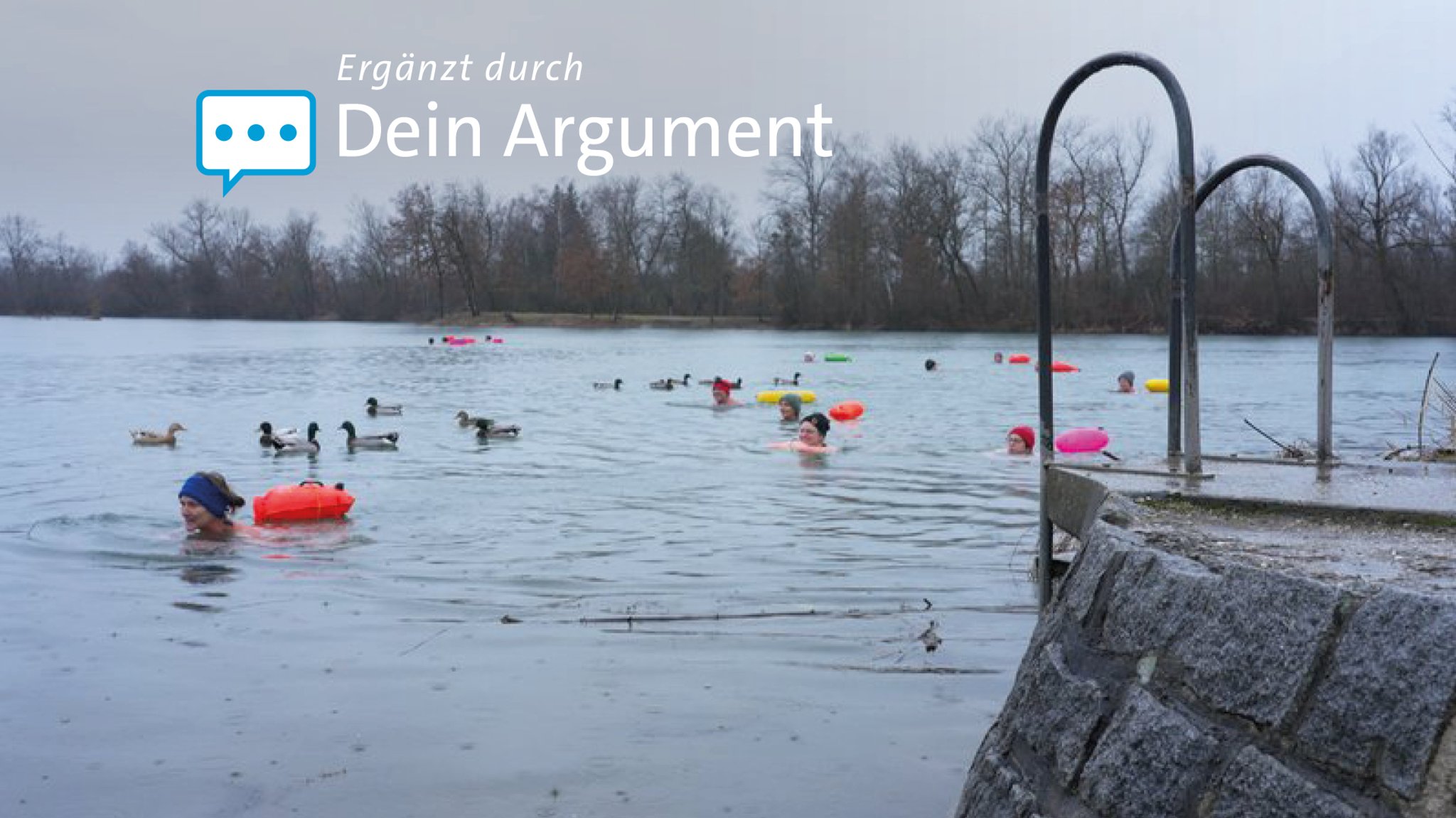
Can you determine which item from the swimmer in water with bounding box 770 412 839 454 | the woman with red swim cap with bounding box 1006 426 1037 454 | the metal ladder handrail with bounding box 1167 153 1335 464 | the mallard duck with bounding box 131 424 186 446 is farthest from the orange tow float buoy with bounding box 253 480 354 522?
the woman with red swim cap with bounding box 1006 426 1037 454

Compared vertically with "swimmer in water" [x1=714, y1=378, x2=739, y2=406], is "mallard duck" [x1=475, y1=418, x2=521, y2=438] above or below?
below

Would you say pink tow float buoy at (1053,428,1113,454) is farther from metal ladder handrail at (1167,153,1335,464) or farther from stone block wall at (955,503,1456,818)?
stone block wall at (955,503,1456,818)

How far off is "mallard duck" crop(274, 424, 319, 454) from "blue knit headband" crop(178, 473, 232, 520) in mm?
6554

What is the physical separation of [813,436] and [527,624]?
9.26 metres

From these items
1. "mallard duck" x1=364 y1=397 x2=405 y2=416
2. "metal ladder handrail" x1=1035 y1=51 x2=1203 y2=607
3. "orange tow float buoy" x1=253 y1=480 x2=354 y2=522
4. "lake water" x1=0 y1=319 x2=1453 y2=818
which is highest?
"metal ladder handrail" x1=1035 y1=51 x2=1203 y2=607

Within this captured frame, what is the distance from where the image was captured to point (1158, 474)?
4605mm

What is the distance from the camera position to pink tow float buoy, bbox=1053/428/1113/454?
1416cm

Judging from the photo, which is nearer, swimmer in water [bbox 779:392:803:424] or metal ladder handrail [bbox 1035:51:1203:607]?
metal ladder handrail [bbox 1035:51:1203:607]

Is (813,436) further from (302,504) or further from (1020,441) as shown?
(302,504)

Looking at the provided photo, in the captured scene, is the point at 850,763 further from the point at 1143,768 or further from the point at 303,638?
the point at 303,638

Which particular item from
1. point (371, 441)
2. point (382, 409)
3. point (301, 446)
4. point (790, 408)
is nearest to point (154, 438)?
point (301, 446)

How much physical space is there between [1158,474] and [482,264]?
92.1 meters

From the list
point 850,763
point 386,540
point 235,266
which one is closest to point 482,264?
point 235,266

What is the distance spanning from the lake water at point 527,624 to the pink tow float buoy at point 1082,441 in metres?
0.65
